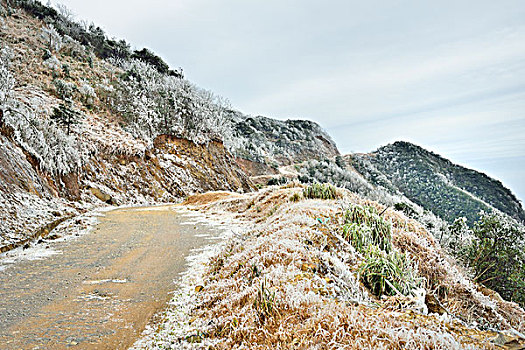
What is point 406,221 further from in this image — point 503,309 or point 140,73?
point 140,73

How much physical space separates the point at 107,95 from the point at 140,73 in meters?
7.02

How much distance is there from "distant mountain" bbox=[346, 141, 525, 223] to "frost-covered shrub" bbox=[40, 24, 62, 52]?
46532mm

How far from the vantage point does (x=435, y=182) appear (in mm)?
47719

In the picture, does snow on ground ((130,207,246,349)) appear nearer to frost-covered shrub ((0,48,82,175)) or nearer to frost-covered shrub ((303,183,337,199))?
frost-covered shrub ((303,183,337,199))

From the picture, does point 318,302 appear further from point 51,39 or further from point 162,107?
point 51,39

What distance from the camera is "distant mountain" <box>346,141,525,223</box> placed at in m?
39.3

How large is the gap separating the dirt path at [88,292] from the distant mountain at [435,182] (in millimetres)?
38365

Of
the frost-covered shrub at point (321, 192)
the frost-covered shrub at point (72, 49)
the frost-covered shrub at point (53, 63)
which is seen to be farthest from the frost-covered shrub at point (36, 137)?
the frost-covered shrub at point (72, 49)

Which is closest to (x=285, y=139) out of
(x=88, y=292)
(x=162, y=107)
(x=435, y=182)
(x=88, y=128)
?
(x=435, y=182)

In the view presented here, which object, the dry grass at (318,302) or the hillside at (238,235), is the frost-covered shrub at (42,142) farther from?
the dry grass at (318,302)

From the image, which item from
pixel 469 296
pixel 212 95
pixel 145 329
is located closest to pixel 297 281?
pixel 145 329

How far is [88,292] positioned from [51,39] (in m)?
33.6

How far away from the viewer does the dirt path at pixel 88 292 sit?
2635 mm

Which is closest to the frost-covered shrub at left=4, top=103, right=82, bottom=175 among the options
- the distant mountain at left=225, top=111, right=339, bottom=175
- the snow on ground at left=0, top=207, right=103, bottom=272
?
the snow on ground at left=0, top=207, right=103, bottom=272
